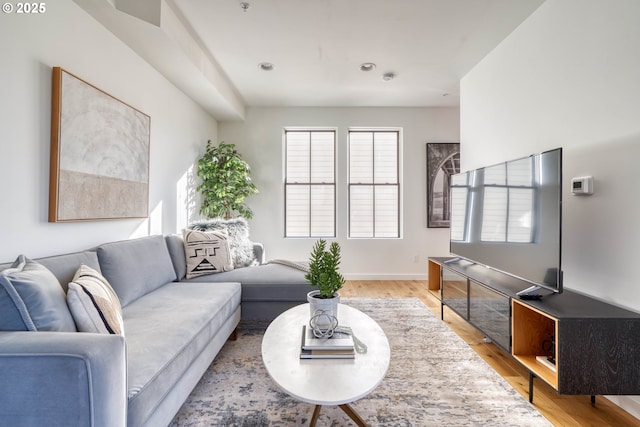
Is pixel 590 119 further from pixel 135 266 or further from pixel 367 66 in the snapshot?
pixel 135 266

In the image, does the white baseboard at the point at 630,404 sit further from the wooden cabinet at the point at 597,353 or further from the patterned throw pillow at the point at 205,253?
the patterned throw pillow at the point at 205,253

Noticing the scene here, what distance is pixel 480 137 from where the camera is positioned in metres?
3.10

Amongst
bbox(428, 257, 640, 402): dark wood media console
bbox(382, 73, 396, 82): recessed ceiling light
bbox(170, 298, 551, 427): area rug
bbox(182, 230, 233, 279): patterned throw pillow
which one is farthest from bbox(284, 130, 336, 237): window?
bbox(428, 257, 640, 402): dark wood media console

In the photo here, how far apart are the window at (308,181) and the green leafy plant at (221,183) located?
0.80 metres

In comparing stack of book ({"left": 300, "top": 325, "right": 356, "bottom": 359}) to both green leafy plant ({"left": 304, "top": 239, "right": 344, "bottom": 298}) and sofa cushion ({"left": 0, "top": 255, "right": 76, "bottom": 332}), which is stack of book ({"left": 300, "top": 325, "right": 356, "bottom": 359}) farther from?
sofa cushion ({"left": 0, "top": 255, "right": 76, "bottom": 332})

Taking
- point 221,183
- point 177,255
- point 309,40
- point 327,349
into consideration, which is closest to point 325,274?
point 327,349

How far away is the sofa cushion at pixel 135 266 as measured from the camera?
1.89 meters

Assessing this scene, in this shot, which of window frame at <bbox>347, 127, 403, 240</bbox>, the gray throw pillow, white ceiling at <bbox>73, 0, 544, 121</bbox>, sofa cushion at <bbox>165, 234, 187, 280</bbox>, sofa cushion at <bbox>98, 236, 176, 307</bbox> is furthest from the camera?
window frame at <bbox>347, 127, 403, 240</bbox>

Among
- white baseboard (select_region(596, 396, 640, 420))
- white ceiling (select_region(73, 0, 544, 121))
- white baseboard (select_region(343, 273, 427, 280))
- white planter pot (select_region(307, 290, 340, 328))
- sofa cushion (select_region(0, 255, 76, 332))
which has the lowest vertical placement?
white baseboard (select_region(596, 396, 640, 420))

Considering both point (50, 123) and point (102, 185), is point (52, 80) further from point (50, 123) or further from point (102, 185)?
point (102, 185)

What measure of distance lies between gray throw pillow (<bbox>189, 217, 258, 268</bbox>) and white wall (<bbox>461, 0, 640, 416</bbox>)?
2.68 m

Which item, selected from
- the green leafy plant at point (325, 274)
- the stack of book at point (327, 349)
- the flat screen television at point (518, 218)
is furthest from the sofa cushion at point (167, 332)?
the flat screen television at point (518, 218)

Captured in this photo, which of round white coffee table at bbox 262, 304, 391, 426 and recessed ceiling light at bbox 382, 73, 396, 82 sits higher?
recessed ceiling light at bbox 382, 73, 396, 82

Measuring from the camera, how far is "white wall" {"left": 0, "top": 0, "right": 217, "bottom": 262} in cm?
154
